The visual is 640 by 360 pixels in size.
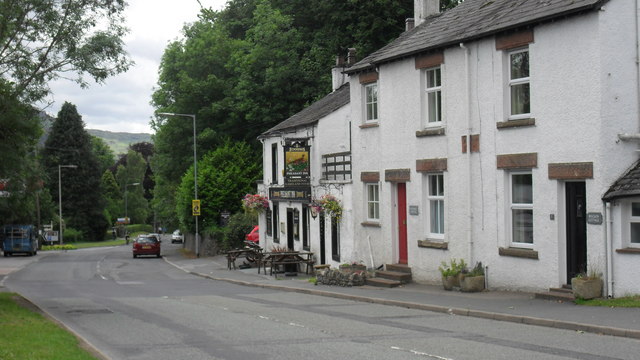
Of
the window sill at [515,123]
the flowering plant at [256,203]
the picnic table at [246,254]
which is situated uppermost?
the window sill at [515,123]

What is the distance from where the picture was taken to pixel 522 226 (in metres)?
18.5

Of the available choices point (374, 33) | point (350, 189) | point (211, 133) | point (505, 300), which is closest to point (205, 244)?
point (211, 133)

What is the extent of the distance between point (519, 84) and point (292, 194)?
47.6ft

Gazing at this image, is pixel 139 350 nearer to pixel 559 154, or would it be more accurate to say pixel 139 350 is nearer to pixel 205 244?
pixel 559 154

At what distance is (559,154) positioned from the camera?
671 inches

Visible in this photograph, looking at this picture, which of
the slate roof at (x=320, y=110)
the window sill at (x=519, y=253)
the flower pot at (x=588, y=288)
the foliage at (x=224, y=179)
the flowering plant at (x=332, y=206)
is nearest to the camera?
the flower pot at (x=588, y=288)

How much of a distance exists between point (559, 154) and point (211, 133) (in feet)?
117

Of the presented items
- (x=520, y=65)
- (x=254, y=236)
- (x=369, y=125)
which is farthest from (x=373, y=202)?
(x=254, y=236)

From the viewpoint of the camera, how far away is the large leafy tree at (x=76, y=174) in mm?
94250

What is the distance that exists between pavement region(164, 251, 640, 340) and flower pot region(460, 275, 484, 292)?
0.80 feet

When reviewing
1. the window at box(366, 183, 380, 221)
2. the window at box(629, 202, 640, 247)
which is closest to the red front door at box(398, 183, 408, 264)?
the window at box(366, 183, 380, 221)

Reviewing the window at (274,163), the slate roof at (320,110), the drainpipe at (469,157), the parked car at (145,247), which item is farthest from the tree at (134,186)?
the drainpipe at (469,157)

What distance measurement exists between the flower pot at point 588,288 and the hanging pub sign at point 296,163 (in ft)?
49.2

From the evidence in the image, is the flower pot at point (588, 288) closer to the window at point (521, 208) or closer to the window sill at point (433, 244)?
the window at point (521, 208)
